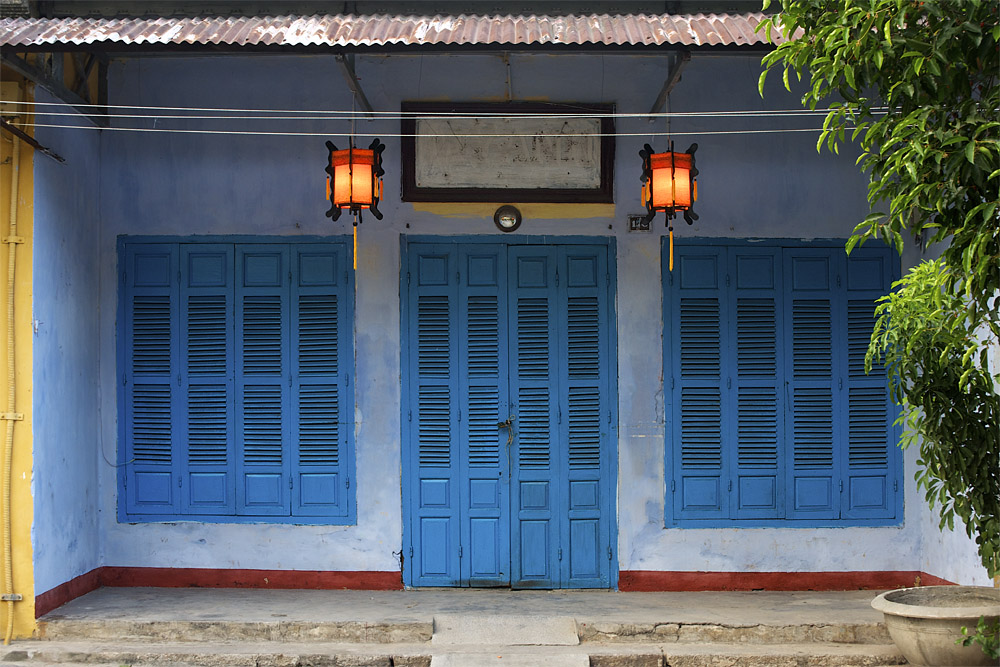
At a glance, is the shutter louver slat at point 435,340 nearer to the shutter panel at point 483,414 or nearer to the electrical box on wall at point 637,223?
the shutter panel at point 483,414

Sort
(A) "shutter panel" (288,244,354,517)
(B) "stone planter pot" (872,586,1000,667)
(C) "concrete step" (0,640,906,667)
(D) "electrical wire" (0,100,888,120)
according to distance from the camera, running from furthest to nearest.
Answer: (A) "shutter panel" (288,244,354,517) < (D) "electrical wire" (0,100,888,120) < (C) "concrete step" (0,640,906,667) < (B) "stone planter pot" (872,586,1000,667)

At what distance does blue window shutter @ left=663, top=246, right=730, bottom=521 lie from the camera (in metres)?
6.91

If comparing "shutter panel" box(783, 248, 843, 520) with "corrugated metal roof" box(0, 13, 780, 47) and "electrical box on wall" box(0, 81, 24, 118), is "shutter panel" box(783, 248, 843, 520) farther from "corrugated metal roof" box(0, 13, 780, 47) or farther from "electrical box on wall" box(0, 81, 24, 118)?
"electrical box on wall" box(0, 81, 24, 118)

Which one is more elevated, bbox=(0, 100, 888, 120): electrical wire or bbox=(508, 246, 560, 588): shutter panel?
bbox=(0, 100, 888, 120): electrical wire

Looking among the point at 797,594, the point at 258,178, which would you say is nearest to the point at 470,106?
the point at 258,178

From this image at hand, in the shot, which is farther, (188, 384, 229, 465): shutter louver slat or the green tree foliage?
(188, 384, 229, 465): shutter louver slat

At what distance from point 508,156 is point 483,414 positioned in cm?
203

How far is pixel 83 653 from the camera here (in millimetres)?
5805

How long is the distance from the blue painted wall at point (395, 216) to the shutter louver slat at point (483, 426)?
1.92ft

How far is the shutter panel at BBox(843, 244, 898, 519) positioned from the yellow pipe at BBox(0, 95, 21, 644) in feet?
19.7

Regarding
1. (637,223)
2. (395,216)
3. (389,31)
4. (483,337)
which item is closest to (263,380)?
(395,216)

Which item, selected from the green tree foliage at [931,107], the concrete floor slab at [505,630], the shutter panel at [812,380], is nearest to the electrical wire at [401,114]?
the shutter panel at [812,380]

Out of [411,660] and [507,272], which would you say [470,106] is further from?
[411,660]

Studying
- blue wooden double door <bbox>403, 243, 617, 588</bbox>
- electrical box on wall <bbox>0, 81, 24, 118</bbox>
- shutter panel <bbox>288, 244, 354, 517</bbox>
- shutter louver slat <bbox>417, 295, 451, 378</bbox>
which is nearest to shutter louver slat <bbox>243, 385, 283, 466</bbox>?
shutter panel <bbox>288, 244, 354, 517</bbox>
